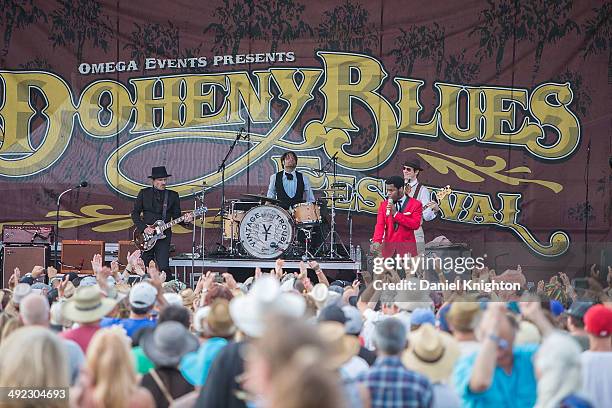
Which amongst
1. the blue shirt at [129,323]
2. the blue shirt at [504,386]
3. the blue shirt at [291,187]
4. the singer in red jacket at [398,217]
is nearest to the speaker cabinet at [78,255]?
the blue shirt at [291,187]

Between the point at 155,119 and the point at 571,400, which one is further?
the point at 155,119

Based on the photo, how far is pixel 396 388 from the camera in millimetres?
4473

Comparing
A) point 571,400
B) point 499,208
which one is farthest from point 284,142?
point 571,400

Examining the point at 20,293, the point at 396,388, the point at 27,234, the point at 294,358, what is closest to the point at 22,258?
the point at 27,234

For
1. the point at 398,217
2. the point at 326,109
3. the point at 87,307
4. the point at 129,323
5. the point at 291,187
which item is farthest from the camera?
the point at 326,109

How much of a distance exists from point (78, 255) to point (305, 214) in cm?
346

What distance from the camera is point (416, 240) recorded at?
1299 cm

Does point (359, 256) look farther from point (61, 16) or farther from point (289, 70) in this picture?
point (61, 16)

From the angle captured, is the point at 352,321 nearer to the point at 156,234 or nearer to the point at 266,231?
the point at 266,231

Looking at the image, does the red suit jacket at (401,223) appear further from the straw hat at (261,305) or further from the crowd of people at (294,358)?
the straw hat at (261,305)

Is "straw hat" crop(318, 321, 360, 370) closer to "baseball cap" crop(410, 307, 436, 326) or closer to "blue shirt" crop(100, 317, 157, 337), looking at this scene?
"baseball cap" crop(410, 307, 436, 326)

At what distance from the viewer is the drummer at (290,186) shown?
15312 millimetres

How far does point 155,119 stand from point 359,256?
4237mm

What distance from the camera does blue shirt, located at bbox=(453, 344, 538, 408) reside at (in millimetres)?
5043
